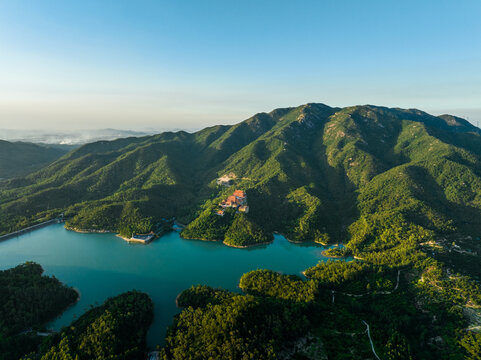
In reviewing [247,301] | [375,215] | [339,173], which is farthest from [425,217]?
[247,301]

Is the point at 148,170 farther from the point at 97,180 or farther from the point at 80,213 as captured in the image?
the point at 80,213

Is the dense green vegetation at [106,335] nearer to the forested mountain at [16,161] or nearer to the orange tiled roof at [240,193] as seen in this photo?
the orange tiled roof at [240,193]

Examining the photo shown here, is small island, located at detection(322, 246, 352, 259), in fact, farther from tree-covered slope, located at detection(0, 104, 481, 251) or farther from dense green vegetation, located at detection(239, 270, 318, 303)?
dense green vegetation, located at detection(239, 270, 318, 303)

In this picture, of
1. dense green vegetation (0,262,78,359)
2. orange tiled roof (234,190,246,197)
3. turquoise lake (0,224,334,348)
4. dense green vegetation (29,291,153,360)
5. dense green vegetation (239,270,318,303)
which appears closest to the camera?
dense green vegetation (29,291,153,360)

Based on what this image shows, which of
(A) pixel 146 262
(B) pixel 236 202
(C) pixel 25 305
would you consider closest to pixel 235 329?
(A) pixel 146 262

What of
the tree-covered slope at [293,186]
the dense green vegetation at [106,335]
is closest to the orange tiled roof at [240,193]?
the tree-covered slope at [293,186]

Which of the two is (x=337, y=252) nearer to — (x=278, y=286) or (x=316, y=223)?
(x=316, y=223)

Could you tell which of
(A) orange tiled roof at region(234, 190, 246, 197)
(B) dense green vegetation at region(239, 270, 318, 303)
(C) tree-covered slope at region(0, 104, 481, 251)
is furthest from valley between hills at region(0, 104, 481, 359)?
(A) orange tiled roof at region(234, 190, 246, 197)
